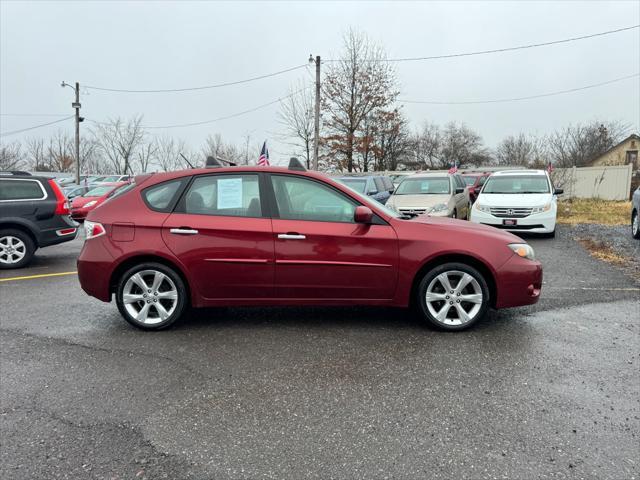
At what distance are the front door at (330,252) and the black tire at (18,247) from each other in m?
6.18

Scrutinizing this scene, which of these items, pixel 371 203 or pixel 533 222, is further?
pixel 533 222

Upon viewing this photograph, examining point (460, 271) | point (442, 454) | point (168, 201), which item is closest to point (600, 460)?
point (442, 454)

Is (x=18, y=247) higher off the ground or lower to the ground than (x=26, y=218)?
lower

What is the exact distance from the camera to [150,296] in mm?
4695

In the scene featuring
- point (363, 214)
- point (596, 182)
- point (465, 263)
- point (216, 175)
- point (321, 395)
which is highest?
point (596, 182)

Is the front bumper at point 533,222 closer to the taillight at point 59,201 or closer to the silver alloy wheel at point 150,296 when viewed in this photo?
the silver alloy wheel at point 150,296

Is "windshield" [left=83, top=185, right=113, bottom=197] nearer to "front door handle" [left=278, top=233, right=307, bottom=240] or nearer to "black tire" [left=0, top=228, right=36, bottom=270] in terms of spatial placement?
"black tire" [left=0, top=228, right=36, bottom=270]

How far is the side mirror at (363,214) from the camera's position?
14.5ft

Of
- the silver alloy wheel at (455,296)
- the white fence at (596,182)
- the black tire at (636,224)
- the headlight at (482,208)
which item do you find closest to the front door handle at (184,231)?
the silver alloy wheel at (455,296)

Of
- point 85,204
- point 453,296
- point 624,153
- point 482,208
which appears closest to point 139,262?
point 453,296

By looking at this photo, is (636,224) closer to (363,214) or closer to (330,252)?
(363,214)

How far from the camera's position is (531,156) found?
52.4 metres

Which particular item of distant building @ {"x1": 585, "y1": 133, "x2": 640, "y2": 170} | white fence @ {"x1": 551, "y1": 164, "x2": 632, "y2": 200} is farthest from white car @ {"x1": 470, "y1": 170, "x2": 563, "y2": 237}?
distant building @ {"x1": 585, "y1": 133, "x2": 640, "y2": 170}

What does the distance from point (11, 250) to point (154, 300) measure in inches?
212
